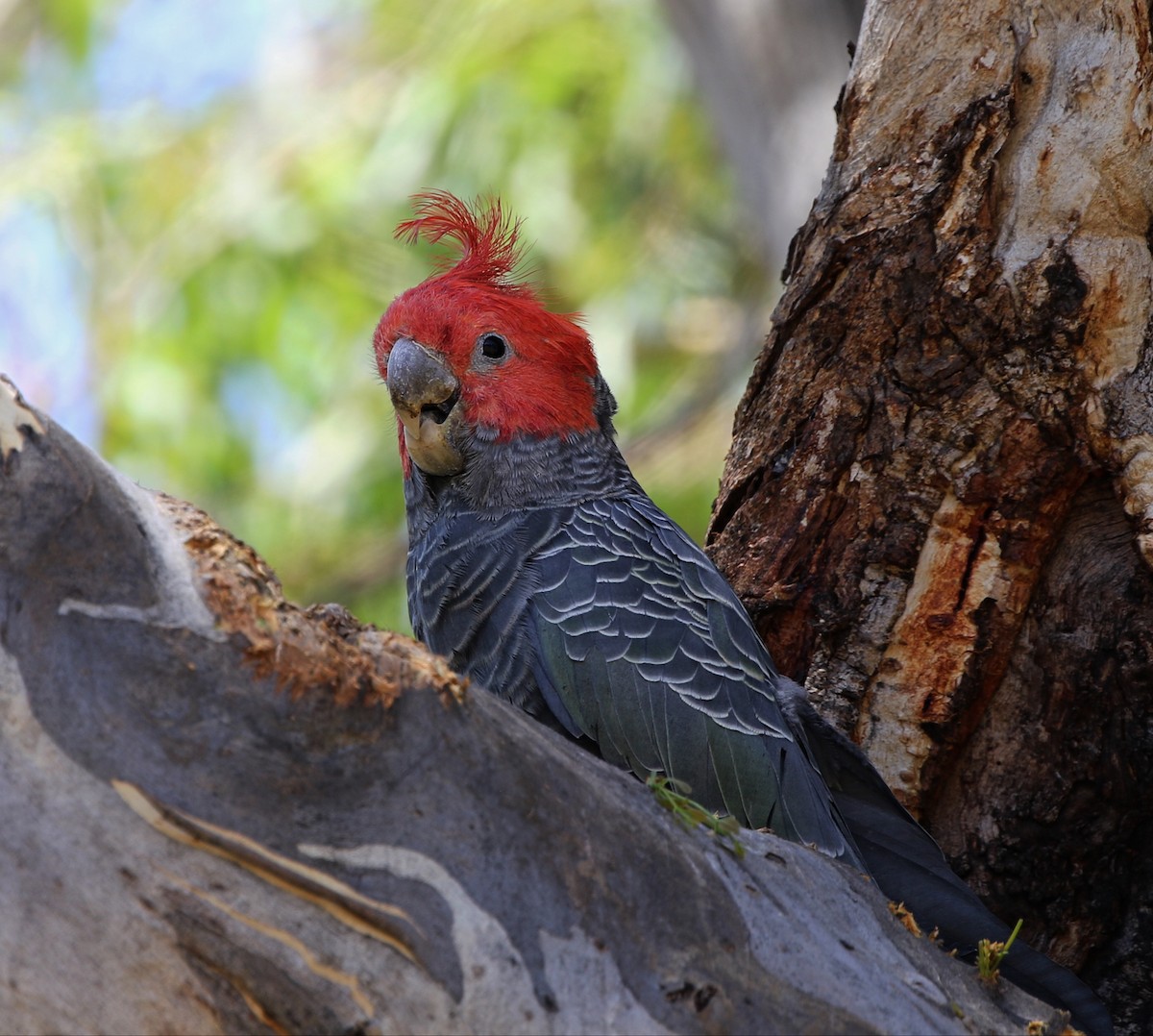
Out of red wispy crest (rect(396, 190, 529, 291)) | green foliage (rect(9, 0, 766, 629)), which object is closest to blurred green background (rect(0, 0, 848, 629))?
green foliage (rect(9, 0, 766, 629))

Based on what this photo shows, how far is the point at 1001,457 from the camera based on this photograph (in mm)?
4215

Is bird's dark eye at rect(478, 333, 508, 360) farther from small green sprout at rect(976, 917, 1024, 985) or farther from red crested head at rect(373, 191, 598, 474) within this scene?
small green sprout at rect(976, 917, 1024, 985)

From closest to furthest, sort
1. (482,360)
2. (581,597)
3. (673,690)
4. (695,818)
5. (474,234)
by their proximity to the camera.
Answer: (695,818) → (673,690) → (581,597) → (482,360) → (474,234)

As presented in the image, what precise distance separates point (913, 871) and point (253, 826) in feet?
8.29

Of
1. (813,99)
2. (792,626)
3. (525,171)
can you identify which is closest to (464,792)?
(792,626)

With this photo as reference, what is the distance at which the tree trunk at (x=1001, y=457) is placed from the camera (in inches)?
162

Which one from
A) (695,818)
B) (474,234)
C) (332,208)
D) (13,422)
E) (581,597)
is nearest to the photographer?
(13,422)

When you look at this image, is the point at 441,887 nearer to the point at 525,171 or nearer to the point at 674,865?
the point at 674,865

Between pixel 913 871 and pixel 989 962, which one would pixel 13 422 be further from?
pixel 913 871

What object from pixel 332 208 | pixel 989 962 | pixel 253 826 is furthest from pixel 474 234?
pixel 332 208

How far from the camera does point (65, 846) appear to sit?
221 cm

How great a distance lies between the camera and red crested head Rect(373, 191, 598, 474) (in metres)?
4.63

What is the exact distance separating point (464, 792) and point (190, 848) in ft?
1.81

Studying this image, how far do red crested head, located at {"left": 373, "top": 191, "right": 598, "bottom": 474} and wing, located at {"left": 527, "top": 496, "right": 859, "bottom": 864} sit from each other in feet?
2.42
